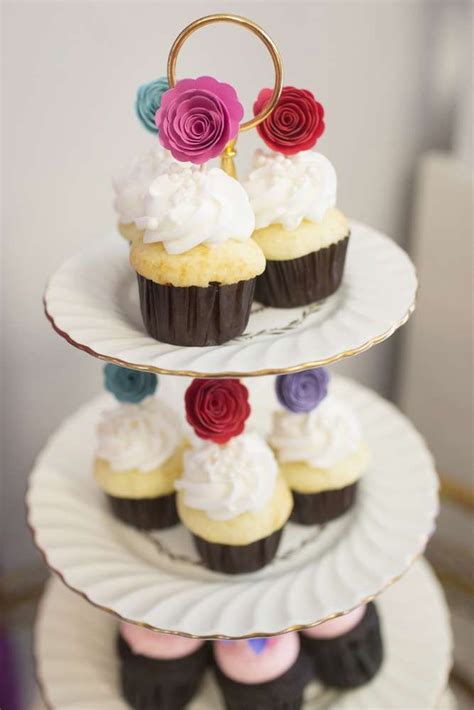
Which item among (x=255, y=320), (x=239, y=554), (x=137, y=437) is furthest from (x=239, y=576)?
(x=255, y=320)

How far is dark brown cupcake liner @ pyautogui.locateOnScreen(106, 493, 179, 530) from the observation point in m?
1.21

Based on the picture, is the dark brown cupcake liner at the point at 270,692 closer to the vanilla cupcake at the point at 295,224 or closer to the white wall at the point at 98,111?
the vanilla cupcake at the point at 295,224

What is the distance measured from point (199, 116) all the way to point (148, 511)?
627 millimetres

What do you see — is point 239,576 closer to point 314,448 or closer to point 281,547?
point 281,547

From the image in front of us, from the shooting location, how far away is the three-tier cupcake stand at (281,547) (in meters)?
0.97

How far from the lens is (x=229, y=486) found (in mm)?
1074

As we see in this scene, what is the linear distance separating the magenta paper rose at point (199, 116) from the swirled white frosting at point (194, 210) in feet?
0.19

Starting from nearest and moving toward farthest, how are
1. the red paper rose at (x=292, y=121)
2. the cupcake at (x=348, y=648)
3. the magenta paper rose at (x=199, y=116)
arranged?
the magenta paper rose at (x=199, y=116), the red paper rose at (x=292, y=121), the cupcake at (x=348, y=648)

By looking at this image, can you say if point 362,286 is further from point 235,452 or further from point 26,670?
point 26,670

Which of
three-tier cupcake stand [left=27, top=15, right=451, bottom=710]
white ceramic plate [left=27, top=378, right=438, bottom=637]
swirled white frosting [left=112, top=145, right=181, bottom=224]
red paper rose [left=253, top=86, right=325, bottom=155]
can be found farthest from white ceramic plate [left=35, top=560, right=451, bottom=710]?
red paper rose [left=253, top=86, right=325, bottom=155]

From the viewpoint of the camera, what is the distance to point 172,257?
92cm

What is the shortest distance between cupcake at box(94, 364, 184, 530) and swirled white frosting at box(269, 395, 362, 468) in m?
0.16

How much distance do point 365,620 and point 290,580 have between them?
0.93 ft

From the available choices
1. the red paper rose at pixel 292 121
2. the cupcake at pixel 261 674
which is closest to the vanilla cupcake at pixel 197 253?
the red paper rose at pixel 292 121
